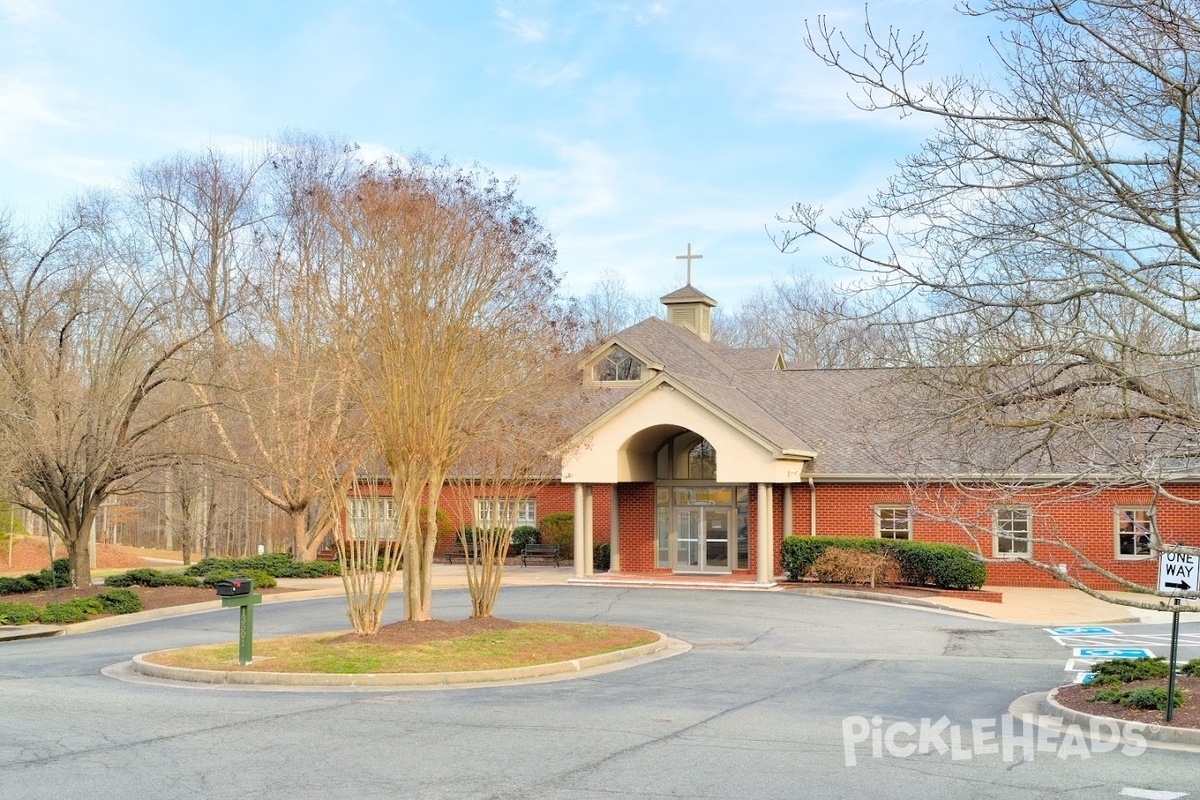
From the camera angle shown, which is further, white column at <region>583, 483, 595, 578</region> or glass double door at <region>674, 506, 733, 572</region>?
glass double door at <region>674, 506, 733, 572</region>

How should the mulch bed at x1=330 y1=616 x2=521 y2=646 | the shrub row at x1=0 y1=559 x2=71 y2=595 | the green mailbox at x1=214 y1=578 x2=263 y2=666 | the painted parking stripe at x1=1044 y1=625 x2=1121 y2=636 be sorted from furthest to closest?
the shrub row at x1=0 y1=559 x2=71 y2=595, the painted parking stripe at x1=1044 y1=625 x2=1121 y2=636, the mulch bed at x1=330 y1=616 x2=521 y2=646, the green mailbox at x1=214 y1=578 x2=263 y2=666

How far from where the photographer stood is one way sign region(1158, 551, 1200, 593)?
11.2 metres

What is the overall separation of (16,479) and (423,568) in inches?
498

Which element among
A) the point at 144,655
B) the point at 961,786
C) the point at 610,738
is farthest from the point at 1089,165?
the point at 144,655

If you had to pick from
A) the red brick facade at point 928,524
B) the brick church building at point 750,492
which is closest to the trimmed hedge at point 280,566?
the red brick facade at point 928,524

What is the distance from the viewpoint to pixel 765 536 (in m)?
30.0

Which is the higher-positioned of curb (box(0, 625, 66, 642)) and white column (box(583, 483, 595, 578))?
white column (box(583, 483, 595, 578))

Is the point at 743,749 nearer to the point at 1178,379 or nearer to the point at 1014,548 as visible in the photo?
the point at 1178,379

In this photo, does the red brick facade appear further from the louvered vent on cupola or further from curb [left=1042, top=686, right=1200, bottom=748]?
curb [left=1042, top=686, right=1200, bottom=748]

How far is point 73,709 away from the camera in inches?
480

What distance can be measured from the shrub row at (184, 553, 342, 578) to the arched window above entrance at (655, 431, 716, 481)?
31.7ft

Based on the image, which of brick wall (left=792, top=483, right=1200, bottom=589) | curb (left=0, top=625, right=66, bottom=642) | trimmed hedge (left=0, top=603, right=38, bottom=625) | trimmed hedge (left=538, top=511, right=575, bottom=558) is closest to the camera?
curb (left=0, top=625, right=66, bottom=642)

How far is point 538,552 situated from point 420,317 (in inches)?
831

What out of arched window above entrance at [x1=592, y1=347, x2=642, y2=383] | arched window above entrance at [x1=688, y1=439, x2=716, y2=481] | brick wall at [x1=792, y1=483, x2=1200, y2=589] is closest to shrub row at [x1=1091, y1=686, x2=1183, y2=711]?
brick wall at [x1=792, y1=483, x2=1200, y2=589]
